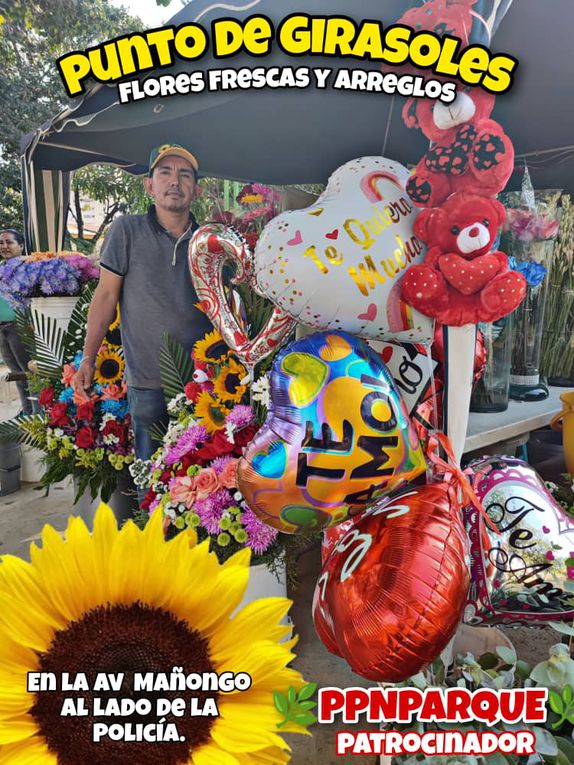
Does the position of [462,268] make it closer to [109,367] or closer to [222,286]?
[222,286]

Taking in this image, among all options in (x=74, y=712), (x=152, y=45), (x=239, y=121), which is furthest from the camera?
(x=239, y=121)

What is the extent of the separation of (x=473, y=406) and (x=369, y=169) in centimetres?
85

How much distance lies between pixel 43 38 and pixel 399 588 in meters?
1.34

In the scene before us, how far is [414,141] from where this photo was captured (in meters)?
0.95

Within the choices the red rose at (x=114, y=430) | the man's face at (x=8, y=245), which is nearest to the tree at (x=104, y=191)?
the man's face at (x=8, y=245)

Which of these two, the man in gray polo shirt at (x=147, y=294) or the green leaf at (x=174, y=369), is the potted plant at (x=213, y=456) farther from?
the man in gray polo shirt at (x=147, y=294)

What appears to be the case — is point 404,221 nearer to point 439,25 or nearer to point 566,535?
point 439,25

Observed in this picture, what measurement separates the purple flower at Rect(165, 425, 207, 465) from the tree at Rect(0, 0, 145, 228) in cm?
61

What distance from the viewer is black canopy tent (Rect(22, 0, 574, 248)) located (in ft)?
2.60

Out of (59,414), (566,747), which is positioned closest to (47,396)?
(59,414)

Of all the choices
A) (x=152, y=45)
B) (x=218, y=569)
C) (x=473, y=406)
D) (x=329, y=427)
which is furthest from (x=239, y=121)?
(x=218, y=569)

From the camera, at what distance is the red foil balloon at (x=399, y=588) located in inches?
20.7

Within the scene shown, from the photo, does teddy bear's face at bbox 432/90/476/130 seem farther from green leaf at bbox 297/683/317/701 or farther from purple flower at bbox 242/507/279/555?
purple flower at bbox 242/507/279/555

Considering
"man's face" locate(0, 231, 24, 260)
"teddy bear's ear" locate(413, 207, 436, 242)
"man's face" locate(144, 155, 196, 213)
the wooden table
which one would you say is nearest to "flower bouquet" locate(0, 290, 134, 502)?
"man's face" locate(144, 155, 196, 213)
